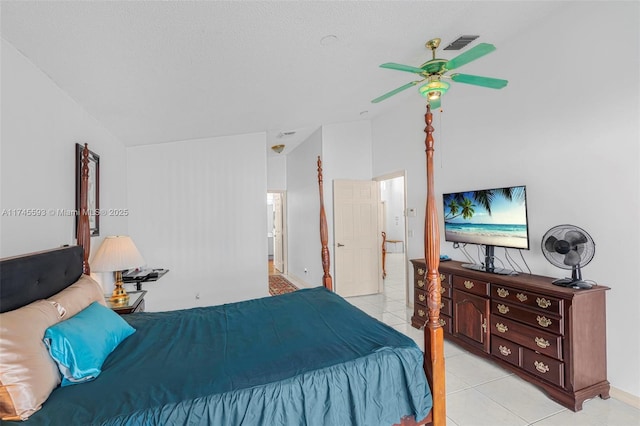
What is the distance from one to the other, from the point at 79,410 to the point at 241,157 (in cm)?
399

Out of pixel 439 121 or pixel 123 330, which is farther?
pixel 439 121

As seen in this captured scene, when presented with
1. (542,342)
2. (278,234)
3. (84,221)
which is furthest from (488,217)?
(278,234)

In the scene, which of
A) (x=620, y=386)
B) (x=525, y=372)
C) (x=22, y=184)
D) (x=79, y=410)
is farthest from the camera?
(x=525, y=372)

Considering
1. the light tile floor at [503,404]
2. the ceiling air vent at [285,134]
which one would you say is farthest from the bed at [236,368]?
the ceiling air vent at [285,134]

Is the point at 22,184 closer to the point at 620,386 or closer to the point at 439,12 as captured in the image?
the point at 439,12

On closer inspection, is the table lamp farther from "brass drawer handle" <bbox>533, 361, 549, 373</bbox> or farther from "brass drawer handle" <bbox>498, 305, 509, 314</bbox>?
"brass drawer handle" <bbox>533, 361, 549, 373</bbox>

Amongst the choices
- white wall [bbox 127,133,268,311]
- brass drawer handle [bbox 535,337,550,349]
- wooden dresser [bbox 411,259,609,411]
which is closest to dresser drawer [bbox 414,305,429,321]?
wooden dresser [bbox 411,259,609,411]

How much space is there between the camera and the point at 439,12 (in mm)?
2354

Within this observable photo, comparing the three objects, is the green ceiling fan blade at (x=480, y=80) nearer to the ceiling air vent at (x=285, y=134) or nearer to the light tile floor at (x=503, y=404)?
the light tile floor at (x=503, y=404)

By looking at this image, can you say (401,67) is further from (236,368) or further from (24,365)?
(24,365)

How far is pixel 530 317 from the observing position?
256cm

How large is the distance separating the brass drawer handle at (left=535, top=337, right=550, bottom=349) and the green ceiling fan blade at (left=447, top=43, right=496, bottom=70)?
7.19 ft

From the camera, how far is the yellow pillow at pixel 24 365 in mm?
1171

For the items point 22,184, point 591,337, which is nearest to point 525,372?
point 591,337
